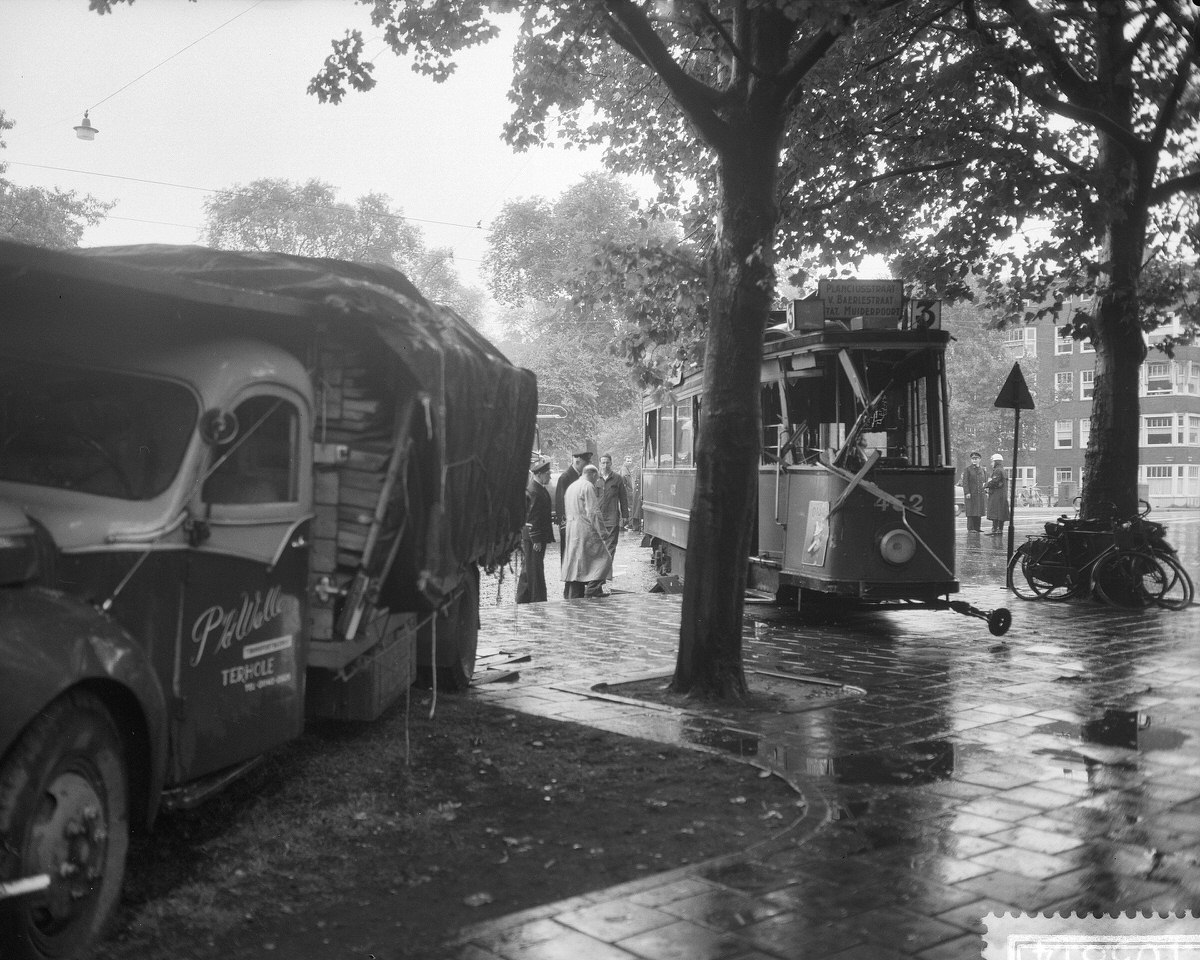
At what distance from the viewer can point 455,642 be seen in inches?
349

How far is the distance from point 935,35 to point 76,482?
13217mm

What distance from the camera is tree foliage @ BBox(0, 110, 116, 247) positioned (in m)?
33.8

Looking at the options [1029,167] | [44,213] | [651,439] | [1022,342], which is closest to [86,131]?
[44,213]

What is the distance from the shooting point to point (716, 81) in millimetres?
12961

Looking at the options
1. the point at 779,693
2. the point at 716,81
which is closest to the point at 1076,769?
the point at 779,693

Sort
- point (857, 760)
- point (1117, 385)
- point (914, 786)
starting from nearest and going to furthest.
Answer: point (914, 786), point (857, 760), point (1117, 385)

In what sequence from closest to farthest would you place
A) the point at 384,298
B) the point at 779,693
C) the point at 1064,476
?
the point at 384,298 → the point at 779,693 → the point at 1064,476

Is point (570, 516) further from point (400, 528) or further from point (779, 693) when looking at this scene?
point (400, 528)

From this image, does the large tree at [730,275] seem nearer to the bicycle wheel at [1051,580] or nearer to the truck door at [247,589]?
the truck door at [247,589]

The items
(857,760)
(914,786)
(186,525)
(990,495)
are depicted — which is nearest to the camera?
(186,525)

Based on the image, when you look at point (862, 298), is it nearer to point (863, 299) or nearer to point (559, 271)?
point (863, 299)

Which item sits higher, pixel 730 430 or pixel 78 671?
pixel 730 430

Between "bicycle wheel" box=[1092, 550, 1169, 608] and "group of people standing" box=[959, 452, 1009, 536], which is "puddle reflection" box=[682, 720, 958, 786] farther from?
"group of people standing" box=[959, 452, 1009, 536]

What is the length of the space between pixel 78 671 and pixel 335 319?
235 cm
